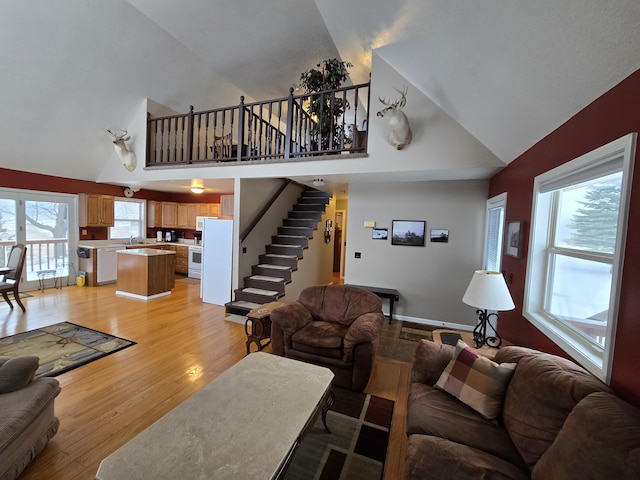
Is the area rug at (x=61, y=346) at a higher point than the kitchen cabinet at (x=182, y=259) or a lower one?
A: lower

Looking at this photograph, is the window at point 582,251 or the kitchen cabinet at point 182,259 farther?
the kitchen cabinet at point 182,259

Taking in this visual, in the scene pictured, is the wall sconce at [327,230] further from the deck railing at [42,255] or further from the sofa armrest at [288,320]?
the deck railing at [42,255]

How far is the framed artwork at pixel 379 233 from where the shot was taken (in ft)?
15.1

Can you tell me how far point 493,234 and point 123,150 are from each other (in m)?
6.59

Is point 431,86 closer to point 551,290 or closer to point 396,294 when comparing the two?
point 551,290

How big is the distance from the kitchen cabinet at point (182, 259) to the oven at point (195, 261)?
29 centimetres

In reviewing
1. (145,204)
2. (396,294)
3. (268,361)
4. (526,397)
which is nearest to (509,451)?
(526,397)

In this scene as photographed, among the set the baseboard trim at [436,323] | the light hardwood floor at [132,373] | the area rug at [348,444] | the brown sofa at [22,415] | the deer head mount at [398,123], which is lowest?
the light hardwood floor at [132,373]

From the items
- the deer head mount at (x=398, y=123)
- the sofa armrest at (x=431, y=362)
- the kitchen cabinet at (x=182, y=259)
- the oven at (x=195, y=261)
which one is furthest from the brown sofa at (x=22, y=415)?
the kitchen cabinet at (x=182, y=259)

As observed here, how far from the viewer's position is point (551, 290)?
2.23 meters

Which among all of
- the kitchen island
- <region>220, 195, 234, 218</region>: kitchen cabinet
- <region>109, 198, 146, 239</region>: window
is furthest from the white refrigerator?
<region>109, 198, 146, 239</region>: window

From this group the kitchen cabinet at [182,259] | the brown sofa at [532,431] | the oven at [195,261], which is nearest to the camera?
the brown sofa at [532,431]

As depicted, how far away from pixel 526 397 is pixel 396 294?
2.92m

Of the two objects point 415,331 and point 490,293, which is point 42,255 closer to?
point 415,331
